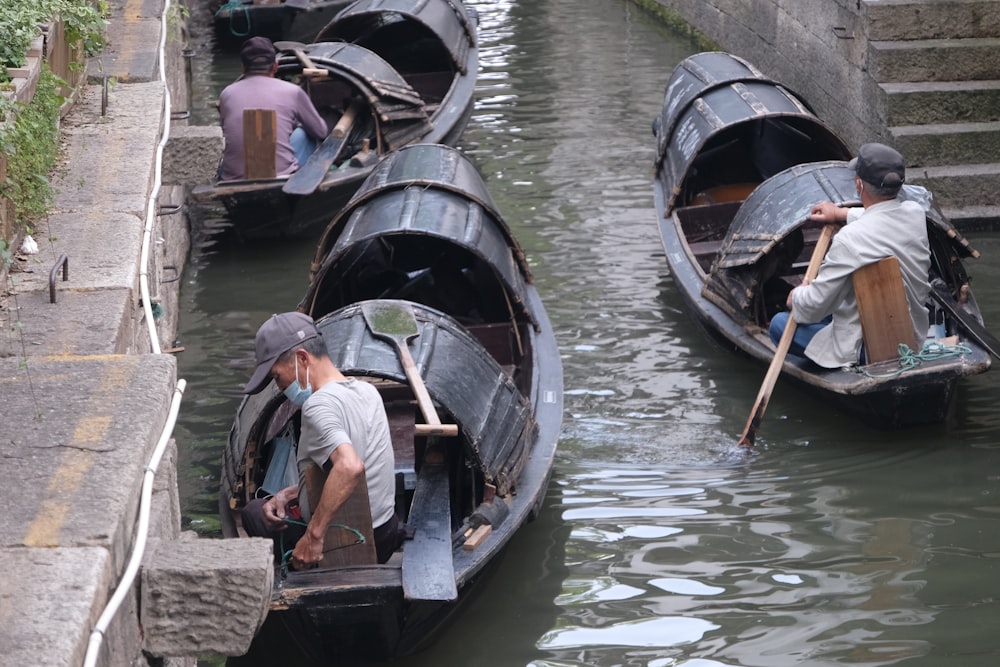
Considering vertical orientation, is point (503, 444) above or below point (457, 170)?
below

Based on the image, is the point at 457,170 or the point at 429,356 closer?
the point at 429,356

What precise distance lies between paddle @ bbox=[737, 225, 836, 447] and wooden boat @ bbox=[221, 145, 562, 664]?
107cm

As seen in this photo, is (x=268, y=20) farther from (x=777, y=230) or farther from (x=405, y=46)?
(x=777, y=230)

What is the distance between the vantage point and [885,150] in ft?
20.8

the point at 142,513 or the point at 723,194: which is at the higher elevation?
the point at 142,513

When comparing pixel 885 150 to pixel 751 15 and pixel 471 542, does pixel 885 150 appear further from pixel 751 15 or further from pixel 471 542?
pixel 751 15

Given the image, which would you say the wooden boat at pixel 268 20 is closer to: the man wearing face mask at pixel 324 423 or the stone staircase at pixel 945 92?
the stone staircase at pixel 945 92

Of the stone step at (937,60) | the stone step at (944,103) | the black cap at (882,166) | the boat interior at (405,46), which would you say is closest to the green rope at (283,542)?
the black cap at (882,166)

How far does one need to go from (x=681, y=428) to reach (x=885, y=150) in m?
1.87

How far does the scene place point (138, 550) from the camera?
3.07m

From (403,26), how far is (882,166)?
789cm

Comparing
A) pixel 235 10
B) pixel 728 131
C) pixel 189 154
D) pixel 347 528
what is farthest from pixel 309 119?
pixel 235 10

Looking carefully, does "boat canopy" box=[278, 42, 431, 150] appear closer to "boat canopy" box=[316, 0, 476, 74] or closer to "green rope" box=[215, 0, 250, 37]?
"boat canopy" box=[316, 0, 476, 74]

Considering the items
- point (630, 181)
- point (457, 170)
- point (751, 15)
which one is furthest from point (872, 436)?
point (751, 15)
